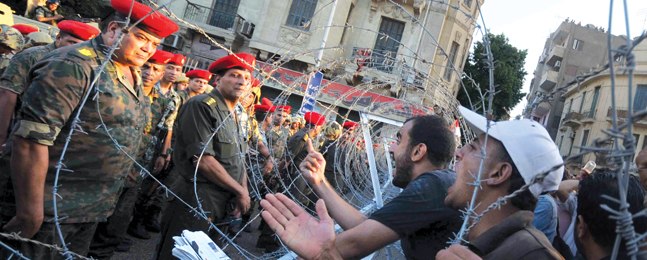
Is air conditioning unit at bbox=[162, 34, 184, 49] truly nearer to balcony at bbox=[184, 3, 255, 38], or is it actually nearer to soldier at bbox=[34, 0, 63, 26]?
balcony at bbox=[184, 3, 255, 38]

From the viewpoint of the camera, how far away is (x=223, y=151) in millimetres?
3209

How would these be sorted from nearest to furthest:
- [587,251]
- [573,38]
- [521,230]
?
[521,230] → [587,251] → [573,38]

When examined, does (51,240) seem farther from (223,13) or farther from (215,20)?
(215,20)

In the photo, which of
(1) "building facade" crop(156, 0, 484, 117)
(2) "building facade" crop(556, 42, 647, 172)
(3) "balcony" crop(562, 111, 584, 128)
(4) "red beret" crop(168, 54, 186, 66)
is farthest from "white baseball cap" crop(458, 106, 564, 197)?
(3) "balcony" crop(562, 111, 584, 128)

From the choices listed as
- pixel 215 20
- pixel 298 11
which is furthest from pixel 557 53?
pixel 215 20

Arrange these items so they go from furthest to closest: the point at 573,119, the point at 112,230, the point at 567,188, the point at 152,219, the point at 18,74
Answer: the point at 573,119 → the point at 152,219 → the point at 112,230 → the point at 567,188 → the point at 18,74

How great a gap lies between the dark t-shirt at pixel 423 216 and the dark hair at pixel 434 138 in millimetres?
296

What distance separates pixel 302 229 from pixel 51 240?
1.33 metres

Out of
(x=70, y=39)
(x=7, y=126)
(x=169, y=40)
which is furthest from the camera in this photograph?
(x=169, y=40)

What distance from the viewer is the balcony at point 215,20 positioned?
2131 cm

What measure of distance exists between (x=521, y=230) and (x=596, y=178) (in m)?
1.04

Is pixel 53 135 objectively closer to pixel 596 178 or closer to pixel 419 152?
pixel 419 152

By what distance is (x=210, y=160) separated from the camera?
3.05 meters

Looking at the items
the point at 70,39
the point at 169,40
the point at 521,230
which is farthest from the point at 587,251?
the point at 169,40
